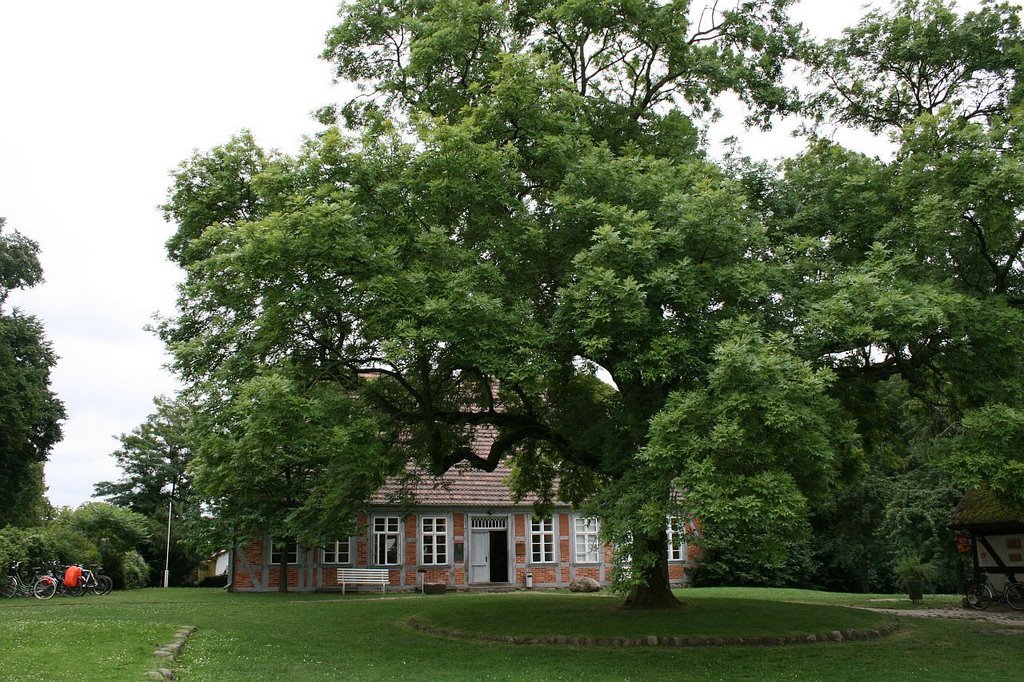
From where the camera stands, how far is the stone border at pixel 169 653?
8.79 meters

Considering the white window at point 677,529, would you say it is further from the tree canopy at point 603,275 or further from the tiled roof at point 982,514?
the tiled roof at point 982,514

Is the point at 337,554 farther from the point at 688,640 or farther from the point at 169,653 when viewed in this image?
the point at 169,653

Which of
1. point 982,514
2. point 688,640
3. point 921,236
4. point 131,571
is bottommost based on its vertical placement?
point 688,640

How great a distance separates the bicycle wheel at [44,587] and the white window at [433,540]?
10575 mm

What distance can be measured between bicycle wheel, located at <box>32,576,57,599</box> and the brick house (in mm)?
5473

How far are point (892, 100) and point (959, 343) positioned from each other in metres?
6.01

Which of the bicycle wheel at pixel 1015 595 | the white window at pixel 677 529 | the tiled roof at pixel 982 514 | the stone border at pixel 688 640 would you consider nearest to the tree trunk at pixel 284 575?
the stone border at pixel 688 640

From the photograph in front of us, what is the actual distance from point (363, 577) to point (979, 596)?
55.4 feet

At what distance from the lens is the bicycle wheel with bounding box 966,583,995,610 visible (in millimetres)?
18234

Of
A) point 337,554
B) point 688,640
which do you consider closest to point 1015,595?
point 688,640

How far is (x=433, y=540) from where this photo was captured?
27.6 meters

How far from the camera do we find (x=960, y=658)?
37.4ft

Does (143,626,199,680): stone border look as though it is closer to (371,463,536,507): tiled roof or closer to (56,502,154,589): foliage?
(371,463,536,507): tiled roof

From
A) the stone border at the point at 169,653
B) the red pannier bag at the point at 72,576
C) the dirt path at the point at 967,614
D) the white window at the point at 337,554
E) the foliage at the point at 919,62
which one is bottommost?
the dirt path at the point at 967,614
